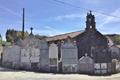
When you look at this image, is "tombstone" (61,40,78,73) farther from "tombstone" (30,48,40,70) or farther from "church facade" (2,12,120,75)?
"tombstone" (30,48,40,70)

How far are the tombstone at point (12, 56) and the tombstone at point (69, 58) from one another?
6.67 metres

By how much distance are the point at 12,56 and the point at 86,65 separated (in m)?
10.3

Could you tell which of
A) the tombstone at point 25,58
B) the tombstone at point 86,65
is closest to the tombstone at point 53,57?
the tombstone at point 86,65

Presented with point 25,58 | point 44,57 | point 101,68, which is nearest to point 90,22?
point 101,68

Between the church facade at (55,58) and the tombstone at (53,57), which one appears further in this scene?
the tombstone at (53,57)

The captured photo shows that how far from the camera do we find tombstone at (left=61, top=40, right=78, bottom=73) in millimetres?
31047

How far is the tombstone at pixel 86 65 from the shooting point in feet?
102

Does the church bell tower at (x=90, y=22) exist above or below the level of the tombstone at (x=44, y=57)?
above

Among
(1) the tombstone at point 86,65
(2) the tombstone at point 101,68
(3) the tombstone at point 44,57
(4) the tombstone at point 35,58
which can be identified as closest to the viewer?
(1) the tombstone at point 86,65

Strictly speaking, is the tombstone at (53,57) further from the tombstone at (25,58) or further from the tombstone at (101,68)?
the tombstone at (101,68)

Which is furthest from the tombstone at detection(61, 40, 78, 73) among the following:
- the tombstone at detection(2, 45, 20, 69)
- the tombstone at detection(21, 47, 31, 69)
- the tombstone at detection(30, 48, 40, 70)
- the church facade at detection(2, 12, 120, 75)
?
the tombstone at detection(2, 45, 20, 69)

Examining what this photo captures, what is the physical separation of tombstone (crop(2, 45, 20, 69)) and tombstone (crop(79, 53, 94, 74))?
8.65 metres

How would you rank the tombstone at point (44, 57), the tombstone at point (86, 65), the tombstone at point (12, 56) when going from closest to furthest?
the tombstone at point (86, 65)
the tombstone at point (44, 57)
the tombstone at point (12, 56)

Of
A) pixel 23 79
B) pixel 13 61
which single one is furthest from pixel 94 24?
pixel 23 79
